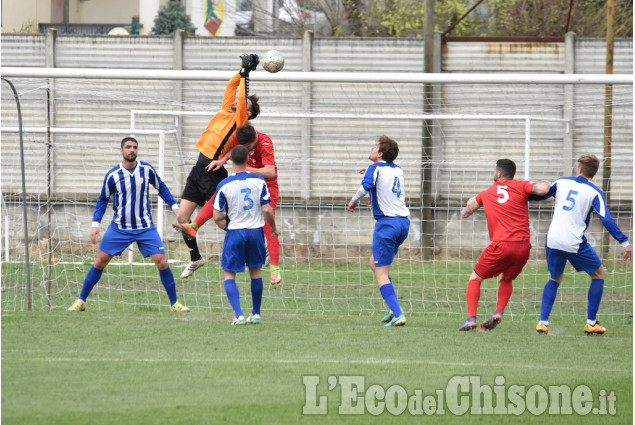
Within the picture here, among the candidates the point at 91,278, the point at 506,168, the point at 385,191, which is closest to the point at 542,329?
the point at 506,168

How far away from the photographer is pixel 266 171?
9.89 m

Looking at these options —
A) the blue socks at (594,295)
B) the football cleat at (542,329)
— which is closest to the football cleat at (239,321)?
the football cleat at (542,329)

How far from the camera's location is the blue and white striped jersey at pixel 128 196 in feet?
32.0

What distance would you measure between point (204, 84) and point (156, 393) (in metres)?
12.5

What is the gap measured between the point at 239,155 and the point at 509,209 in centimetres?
281

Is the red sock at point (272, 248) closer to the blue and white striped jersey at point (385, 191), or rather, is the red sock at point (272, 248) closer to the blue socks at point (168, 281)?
the blue socks at point (168, 281)

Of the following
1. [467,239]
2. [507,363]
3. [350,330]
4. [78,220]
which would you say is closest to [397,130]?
[467,239]

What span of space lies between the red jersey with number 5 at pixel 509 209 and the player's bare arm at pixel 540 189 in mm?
41

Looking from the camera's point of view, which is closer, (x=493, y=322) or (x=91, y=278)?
(x=493, y=322)

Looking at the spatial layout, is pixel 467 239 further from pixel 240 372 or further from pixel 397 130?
pixel 240 372

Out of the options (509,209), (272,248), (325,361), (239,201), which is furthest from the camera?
(272,248)

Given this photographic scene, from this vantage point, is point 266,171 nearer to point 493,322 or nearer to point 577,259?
point 493,322

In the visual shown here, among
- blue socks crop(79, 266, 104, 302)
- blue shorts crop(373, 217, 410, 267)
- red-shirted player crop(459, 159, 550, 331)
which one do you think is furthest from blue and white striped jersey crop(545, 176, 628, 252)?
blue socks crop(79, 266, 104, 302)

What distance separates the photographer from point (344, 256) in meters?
14.8
